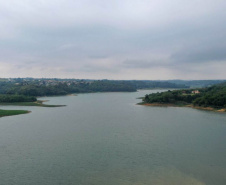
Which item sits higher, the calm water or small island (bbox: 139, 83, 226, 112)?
small island (bbox: 139, 83, 226, 112)

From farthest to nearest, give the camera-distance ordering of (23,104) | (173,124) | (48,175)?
(23,104)
(173,124)
(48,175)

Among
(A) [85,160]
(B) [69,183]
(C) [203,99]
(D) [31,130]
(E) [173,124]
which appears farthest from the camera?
(C) [203,99]

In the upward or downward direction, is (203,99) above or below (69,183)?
above

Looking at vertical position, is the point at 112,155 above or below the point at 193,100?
below

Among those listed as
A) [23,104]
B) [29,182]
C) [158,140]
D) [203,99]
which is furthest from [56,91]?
[29,182]

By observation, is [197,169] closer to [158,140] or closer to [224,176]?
[224,176]

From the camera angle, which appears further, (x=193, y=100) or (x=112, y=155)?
(x=193, y=100)

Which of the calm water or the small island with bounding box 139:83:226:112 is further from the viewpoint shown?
the small island with bounding box 139:83:226:112

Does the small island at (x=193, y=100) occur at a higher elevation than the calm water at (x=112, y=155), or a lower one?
higher
